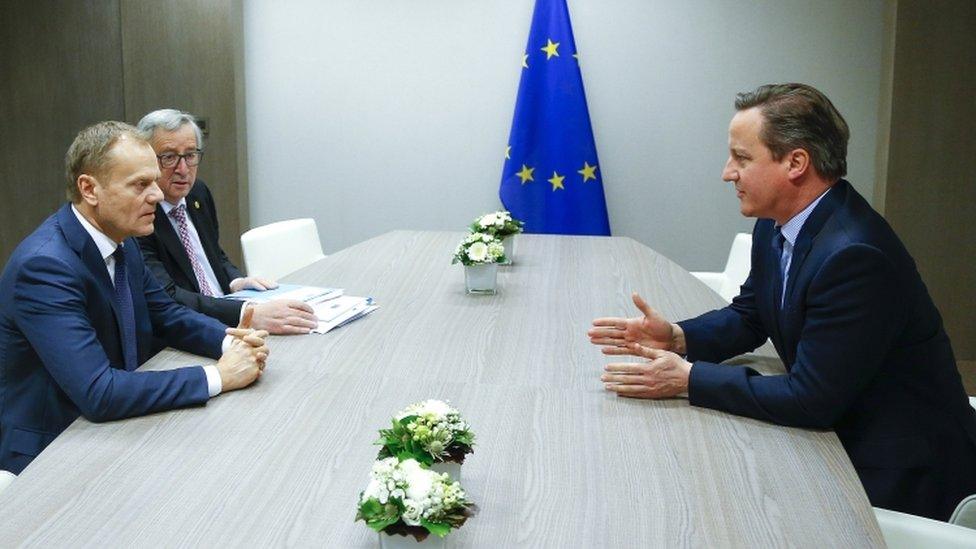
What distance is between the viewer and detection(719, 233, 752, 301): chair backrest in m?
4.03

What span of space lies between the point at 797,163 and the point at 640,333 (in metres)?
0.62

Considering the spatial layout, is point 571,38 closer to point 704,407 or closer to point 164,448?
point 704,407

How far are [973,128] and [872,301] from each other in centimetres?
407

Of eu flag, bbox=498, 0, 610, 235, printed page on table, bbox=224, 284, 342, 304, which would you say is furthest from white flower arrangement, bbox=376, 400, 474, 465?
eu flag, bbox=498, 0, 610, 235

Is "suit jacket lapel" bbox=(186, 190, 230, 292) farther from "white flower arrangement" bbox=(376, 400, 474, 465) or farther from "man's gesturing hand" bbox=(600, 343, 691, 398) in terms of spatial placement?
"white flower arrangement" bbox=(376, 400, 474, 465)

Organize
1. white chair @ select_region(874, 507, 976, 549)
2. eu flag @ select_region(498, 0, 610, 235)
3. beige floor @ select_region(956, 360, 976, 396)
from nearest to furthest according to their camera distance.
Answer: white chair @ select_region(874, 507, 976, 549) → beige floor @ select_region(956, 360, 976, 396) → eu flag @ select_region(498, 0, 610, 235)

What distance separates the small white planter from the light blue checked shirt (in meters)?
1.22

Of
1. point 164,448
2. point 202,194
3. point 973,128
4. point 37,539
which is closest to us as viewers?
point 37,539

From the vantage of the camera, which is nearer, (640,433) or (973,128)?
(640,433)

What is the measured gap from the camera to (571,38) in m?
5.93

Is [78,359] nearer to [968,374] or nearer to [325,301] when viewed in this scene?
[325,301]

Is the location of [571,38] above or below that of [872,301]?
above

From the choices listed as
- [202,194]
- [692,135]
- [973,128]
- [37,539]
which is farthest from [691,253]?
[37,539]

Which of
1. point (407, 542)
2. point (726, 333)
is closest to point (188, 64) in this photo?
point (726, 333)
